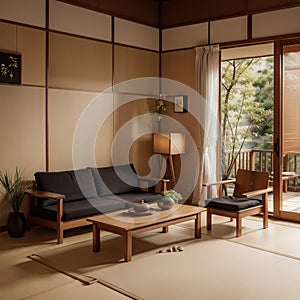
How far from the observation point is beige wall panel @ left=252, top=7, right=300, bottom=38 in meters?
5.56

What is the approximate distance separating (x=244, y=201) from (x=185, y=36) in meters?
2.96

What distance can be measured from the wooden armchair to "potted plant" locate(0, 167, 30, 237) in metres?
2.27

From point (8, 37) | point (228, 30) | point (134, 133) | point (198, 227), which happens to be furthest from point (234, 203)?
point (8, 37)

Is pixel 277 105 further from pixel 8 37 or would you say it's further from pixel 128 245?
pixel 8 37

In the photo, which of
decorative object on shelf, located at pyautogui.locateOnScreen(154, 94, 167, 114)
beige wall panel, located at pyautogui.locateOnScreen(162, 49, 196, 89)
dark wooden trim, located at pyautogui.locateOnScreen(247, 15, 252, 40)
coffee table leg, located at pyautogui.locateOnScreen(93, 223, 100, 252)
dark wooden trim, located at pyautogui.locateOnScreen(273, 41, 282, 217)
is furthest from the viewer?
decorative object on shelf, located at pyautogui.locateOnScreen(154, 94, 167, 114)

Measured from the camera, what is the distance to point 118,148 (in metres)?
6.38

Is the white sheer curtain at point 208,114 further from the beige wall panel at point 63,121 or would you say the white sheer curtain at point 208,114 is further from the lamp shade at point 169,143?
the beige wall panel at point 63,121

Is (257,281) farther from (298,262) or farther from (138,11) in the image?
(138,11)

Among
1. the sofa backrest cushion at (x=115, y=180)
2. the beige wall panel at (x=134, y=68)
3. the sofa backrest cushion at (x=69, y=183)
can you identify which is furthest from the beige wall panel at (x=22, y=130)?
the beige wall panel at (x=134, y=68)

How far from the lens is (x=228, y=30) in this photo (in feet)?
20.3

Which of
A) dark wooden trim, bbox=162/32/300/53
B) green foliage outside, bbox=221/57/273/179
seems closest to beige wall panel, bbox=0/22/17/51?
dark wooden trim, bbox=162/32/300/53

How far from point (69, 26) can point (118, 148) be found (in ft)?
6.28

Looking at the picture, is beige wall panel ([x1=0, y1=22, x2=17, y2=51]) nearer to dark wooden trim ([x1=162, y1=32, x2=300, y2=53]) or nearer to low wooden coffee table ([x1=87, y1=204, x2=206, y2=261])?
low wooden coffee table ([x1=87, y1=204, x2=206, y2=261])

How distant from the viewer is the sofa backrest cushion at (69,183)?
16.9 feet
